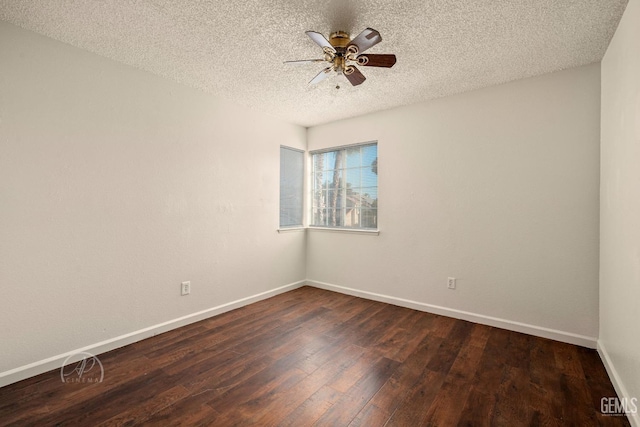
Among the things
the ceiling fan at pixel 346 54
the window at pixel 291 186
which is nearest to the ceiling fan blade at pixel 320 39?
the ceiling fan at pixel 346 54

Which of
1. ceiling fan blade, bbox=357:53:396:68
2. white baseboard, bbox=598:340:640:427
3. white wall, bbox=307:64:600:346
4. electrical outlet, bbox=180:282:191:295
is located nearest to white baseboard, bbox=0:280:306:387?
electrical outlet, bbox=180:282:191:295

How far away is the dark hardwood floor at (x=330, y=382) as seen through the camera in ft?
5.37

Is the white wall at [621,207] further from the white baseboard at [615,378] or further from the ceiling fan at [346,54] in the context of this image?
the ceiling fan at [346,54]

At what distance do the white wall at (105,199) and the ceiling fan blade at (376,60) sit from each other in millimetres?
1864

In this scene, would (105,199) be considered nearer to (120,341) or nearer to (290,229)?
(120,341)

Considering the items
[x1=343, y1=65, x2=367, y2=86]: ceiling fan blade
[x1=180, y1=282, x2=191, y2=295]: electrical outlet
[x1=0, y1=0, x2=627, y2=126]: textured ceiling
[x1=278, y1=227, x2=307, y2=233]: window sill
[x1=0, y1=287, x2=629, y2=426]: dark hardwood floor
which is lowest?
[x1=0, y1=287, x2=629, y2=426]: dark hardwood floor

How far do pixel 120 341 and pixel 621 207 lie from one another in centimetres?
387

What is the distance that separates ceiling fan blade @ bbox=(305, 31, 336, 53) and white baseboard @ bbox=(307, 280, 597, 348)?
283 centimetres

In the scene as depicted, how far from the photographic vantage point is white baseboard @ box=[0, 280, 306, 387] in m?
1.96

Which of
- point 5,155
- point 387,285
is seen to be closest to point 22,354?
point 5,155

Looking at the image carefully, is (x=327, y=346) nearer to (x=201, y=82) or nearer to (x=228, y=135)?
(x=228, y=135)

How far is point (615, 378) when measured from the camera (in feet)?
6.18

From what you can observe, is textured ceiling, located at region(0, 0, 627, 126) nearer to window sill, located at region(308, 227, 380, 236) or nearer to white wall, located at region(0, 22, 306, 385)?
white wall, located at region(0, 22, 306, 385)

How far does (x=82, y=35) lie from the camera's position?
82.7 inches
